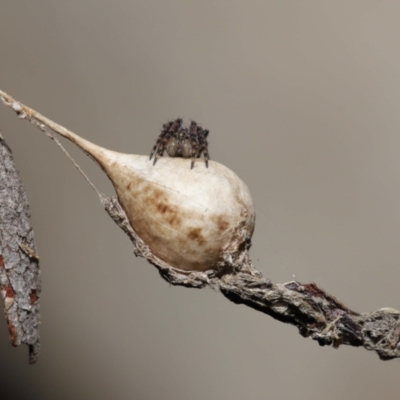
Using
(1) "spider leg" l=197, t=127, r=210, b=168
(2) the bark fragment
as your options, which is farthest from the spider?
(2) the bark fragment

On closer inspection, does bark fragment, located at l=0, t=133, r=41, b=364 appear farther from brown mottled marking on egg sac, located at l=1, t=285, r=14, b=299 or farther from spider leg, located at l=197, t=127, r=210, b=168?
spider leg, located at l=197, t=127, r=210, b=168

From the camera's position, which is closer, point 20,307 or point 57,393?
point 20,307

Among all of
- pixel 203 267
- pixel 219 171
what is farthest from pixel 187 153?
pixel 203 267

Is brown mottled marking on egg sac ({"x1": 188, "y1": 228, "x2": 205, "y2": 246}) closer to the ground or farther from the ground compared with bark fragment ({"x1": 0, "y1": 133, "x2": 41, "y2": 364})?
farther from the ground

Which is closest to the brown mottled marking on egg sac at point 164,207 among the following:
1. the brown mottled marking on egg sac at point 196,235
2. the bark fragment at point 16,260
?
the brown mottled marking on egg sac at point 196,235

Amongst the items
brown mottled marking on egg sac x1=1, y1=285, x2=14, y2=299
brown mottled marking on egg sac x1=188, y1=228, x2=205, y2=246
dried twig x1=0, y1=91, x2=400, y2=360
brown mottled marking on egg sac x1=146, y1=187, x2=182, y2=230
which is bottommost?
brown mottled marking on egg sac x1=1, y1=285, x2=14, y2=299

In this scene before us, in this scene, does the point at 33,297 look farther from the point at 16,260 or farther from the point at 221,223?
the point at 221,223

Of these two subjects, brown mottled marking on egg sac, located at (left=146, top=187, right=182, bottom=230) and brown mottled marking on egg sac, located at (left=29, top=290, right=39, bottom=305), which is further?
brown mottled marking on egg sac, located at (left=29, top=290, right=39, bottom=305)

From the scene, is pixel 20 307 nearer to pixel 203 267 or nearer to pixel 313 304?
pixel 203 267
